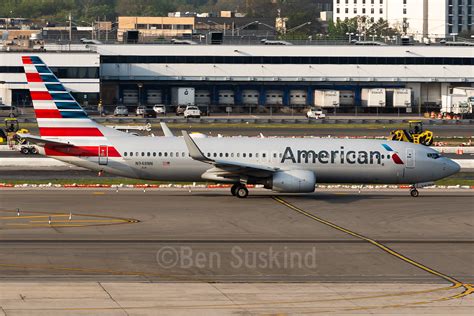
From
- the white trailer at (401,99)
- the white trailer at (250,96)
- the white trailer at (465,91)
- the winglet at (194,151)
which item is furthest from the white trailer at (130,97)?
the winglet at (194,151)

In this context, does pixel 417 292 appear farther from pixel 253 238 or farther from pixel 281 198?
pixel 281 198

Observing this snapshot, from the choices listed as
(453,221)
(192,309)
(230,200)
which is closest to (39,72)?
(230,200)

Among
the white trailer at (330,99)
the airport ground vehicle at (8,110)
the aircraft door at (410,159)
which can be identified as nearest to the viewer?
the aircraft door at (410,159)

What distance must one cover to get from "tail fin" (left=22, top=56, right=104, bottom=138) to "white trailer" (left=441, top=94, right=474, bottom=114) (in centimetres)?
8505

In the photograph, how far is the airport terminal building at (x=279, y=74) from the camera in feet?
490

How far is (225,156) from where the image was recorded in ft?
193

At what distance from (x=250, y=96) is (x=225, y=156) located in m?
96.2

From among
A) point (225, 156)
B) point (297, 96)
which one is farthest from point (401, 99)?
point (225, 156)

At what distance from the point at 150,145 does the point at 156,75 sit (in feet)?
302

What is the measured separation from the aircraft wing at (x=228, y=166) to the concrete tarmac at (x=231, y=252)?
1.67 meters

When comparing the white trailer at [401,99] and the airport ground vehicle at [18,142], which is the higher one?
the white trailer at [401,99]

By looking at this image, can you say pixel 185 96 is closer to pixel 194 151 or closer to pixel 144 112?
pixel 144 112

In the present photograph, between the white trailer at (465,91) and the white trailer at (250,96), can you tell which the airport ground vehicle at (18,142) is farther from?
the white trailer at (465,91)

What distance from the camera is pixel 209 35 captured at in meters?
155
